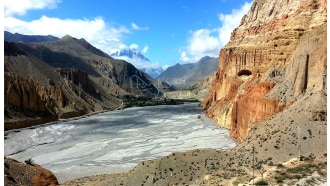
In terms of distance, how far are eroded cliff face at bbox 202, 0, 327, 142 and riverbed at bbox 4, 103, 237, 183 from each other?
5.75 meters

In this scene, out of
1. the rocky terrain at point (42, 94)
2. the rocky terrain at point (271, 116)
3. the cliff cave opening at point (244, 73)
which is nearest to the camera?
the rocky terrain at point (271, 116)

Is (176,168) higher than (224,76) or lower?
lower

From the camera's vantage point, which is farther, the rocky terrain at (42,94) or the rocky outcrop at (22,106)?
the rocky terrain at (42,94)

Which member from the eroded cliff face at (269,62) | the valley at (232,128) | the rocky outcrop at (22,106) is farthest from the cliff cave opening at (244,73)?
the rocky outcrop at (22,106)

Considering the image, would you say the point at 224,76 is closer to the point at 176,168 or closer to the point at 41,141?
the point at 41,141

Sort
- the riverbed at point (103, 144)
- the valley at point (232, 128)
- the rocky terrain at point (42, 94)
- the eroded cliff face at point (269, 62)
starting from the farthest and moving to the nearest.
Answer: the rocky terrain at point (42, 94) → the eroded cliff face at point (269, 62) → the riverbed at point (103, 144) → the valley at point (232, 128)

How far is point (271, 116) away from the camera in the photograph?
42219mm

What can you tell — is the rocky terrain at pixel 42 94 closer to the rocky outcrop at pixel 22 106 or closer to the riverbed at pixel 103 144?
the rocky outcrop at pixel 22 106

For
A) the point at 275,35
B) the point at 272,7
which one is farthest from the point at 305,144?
the point at 272,7

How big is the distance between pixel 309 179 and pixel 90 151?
128 ft

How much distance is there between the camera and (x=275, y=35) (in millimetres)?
72625

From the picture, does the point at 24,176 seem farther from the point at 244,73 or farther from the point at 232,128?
the point at 244,73

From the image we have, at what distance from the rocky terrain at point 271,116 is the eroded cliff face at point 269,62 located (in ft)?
0.39

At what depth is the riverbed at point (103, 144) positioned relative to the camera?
45125mm
